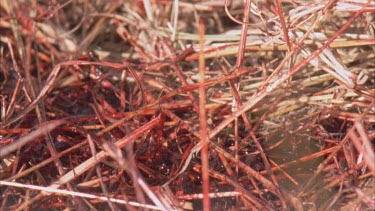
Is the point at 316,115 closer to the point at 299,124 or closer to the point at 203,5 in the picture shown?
the point at 299,124

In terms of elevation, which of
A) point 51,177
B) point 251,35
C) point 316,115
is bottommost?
point 51,177

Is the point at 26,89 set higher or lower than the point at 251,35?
lower

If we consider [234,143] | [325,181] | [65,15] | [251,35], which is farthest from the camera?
[65,15]

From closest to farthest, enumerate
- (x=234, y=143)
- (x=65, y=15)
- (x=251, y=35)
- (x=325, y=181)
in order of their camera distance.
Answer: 1. (x=325, y=181)
2. (x=234, y=143)
3. (x=251, y=35)
4. (x=65, y=15)

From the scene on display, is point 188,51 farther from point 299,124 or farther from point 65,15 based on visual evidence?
point 65,15

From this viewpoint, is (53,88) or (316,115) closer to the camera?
(316,115)

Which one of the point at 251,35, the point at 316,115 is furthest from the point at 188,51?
the point at 316,115
